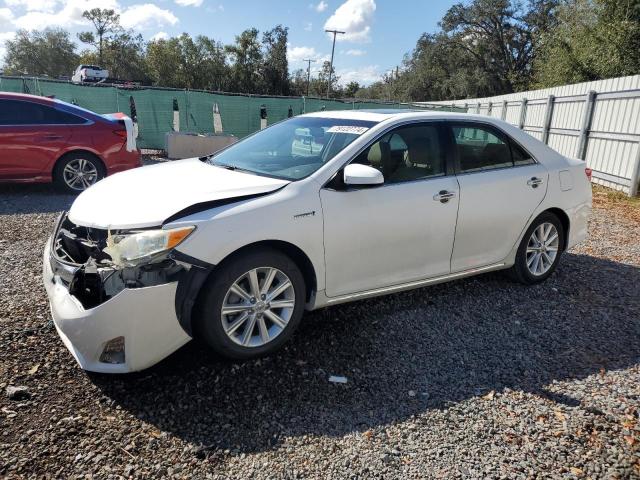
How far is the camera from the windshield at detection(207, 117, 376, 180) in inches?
141

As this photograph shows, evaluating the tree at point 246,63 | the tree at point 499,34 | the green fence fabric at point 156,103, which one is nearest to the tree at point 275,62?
the tree at point 246,63

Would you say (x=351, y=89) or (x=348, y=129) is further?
(x=351, y=89)

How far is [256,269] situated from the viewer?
303 centimetres

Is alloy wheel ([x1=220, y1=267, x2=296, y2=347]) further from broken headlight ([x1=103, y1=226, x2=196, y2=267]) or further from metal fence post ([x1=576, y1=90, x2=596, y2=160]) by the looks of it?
metal fence post ([x1=576, y1=90, x2=596, y2=160])

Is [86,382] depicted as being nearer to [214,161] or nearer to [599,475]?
[214,161]

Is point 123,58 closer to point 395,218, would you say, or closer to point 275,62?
point 275,62

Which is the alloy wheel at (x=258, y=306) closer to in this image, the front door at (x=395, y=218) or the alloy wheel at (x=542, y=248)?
the front door at (x=395, y=218)

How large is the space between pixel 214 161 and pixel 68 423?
7.53 ft

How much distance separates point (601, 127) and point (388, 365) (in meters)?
10.6

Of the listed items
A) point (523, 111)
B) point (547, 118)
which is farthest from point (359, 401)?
point (523, 111)

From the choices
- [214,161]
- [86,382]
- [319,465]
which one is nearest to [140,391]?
[86,382]

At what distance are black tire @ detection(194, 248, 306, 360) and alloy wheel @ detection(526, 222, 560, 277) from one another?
2.56 m

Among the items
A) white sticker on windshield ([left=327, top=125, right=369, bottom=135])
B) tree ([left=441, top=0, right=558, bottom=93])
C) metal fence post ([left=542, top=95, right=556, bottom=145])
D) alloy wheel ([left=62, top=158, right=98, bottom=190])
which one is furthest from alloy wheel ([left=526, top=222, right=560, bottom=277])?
tree ([left=441, top=0, right=558, bottom=93])

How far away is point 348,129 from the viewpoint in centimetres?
381
